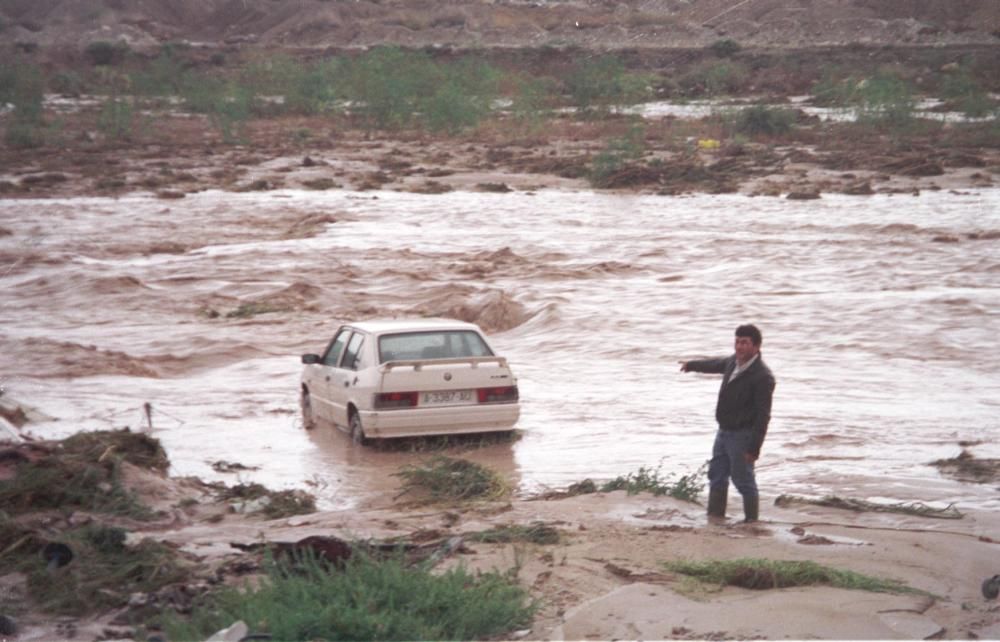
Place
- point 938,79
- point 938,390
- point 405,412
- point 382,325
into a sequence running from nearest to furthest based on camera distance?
point 405,412
point 382,325
point 938,390
point 938,79

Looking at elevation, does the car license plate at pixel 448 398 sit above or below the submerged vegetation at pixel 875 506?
above

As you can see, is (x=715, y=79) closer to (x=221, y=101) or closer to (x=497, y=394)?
(x=221, y=101)

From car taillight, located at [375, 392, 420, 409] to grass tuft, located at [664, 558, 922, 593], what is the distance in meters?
4.96

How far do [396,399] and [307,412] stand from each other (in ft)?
8.96

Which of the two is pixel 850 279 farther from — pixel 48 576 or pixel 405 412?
pixel 48 576

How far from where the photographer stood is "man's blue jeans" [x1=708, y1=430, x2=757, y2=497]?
9734mm

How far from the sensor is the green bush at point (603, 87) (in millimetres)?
65125

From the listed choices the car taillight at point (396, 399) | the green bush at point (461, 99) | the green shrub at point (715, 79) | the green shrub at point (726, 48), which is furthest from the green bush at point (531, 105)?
the car taillight at point (396, 399)

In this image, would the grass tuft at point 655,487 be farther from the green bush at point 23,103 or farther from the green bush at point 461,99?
the green bush at point 461,99

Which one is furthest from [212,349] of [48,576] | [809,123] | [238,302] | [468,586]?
[809,123]

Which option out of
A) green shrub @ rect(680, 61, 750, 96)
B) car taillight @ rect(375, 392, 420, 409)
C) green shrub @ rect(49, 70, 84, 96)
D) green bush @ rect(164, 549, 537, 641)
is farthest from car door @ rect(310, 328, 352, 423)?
green shrub @ rect(49, 70, 84, 96)

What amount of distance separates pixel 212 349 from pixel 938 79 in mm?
58034

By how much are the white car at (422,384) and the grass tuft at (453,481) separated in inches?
50.5

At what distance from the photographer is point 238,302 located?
24.3 meters
